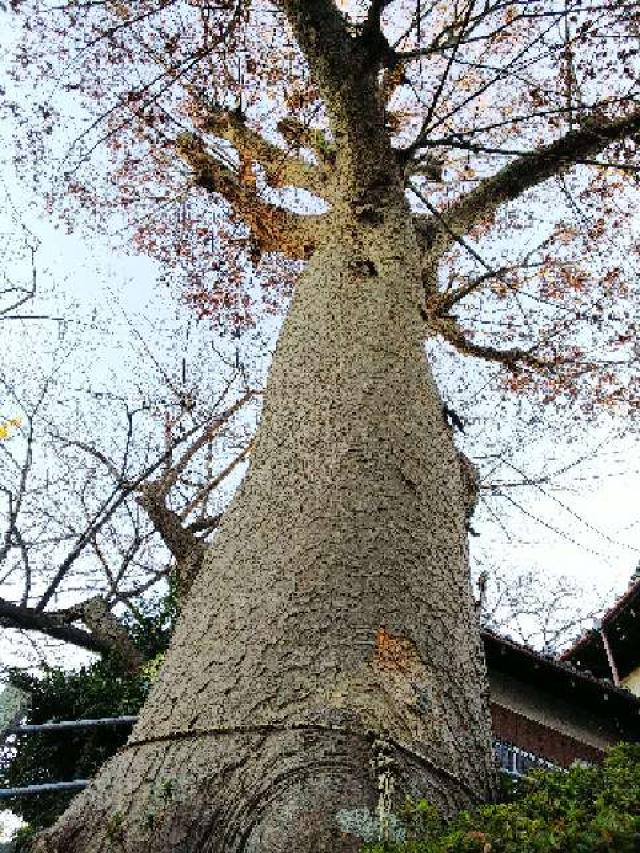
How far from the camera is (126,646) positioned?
183 inches

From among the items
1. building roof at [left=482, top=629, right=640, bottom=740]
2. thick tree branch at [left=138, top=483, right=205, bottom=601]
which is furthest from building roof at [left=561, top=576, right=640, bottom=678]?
thick tree branch at [left=138, top=483, right=205, bottom=601]

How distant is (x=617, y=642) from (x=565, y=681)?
1.61m

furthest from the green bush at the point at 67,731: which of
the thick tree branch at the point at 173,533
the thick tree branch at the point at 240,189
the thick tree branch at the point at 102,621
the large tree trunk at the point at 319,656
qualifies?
the large tree trunk at the point at 319,656

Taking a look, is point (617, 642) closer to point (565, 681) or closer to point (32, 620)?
point (565, 681)

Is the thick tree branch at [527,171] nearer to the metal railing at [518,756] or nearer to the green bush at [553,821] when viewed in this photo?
the green bush at [553,821]

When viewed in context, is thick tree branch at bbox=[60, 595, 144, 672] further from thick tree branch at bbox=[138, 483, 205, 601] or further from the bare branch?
thick tree branch at bbox=[138, 483, 205, 601]

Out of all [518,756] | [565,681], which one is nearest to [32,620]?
[518,756]

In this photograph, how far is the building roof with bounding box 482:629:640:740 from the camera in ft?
27.1

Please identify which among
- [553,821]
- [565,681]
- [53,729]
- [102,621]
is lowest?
[553,821]

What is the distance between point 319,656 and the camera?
4.81 ft

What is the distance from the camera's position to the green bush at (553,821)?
0.98m

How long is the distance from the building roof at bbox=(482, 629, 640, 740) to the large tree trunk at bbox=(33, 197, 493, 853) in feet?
20.9

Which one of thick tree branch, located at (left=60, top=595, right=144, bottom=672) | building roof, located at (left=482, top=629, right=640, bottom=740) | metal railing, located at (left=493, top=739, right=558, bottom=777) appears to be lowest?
thick tree branch, located at (left=60, top=595, right=144, bottom=672)

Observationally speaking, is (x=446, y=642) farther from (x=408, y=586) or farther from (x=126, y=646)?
(x=126, y=646)
